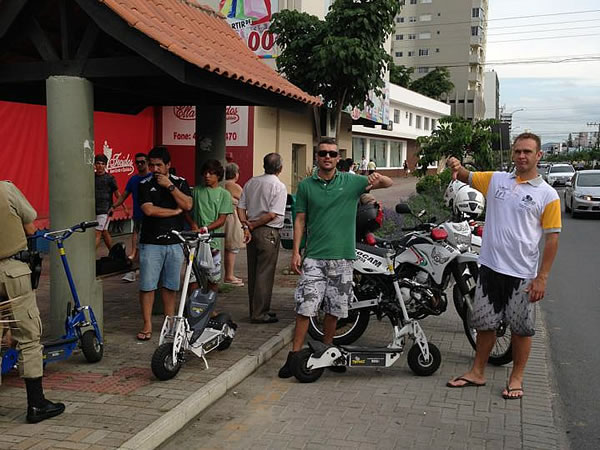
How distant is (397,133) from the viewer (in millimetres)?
46125

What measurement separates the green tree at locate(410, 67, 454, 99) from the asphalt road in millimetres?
60324

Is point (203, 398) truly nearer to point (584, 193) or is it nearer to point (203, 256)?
point (203, 256)

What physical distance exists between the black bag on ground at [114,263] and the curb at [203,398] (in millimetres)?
2004

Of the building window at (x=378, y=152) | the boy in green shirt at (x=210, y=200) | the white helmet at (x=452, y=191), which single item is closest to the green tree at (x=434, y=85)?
the building window at (x=378, y=152)

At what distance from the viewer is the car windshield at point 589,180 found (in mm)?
21484

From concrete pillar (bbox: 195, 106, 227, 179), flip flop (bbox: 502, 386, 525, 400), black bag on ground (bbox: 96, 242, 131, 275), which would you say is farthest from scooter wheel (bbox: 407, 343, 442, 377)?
concrete pillar (bbox: 195, 106, 227, 179)

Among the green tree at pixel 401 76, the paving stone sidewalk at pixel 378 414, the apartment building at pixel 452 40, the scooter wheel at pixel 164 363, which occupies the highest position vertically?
the apartment building at pixel 452 40

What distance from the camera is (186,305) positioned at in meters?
5.49

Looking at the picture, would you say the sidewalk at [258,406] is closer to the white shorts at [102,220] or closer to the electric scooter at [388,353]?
the electric scooter at [388,353]

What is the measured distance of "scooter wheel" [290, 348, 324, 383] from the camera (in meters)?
5.25

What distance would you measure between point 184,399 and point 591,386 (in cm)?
352

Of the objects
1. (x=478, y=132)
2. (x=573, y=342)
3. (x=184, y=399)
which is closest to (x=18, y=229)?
(x=184, y=399)

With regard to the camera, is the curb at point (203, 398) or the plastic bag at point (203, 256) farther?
the plastic bag at point (203, 256)

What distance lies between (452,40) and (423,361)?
81.9m
